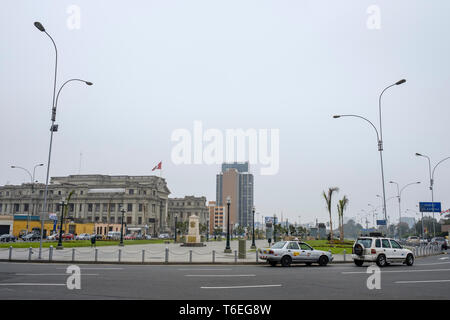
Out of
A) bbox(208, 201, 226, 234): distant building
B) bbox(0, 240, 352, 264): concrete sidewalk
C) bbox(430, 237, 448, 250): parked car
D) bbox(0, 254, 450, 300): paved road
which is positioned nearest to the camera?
bbox(0, 254, 450, 300): paved road

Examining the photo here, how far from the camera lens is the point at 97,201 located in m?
124

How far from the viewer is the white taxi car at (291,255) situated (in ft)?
67.6

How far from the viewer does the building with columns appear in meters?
122

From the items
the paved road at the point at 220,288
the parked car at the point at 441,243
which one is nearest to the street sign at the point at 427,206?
the parked car at the point at 441,243

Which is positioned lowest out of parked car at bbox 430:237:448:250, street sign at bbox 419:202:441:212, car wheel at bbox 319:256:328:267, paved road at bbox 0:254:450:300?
parked car at bbox 430:237:448:250

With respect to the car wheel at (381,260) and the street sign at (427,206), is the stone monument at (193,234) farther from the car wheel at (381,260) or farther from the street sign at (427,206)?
the car wheel at (381,260)

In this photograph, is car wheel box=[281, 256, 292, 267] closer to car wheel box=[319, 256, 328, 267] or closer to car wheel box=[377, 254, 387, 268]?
car wheel box=[319, 256, 328, 267]

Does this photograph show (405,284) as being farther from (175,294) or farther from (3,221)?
(3,221)

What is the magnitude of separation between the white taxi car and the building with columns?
10266 centimetres

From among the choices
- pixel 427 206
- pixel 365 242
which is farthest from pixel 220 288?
pixel 427 206

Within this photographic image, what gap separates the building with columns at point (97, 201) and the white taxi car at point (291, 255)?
4042 inches

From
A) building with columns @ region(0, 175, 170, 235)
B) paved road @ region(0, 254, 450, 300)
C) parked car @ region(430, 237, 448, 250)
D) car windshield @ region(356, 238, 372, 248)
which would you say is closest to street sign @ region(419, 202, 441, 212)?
parked car @ region(430, 237, 448, 250)
